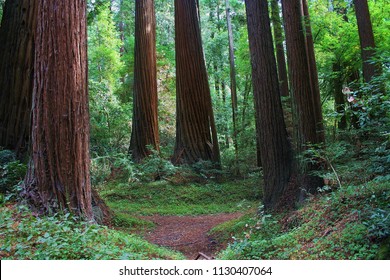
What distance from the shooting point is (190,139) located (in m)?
12.8

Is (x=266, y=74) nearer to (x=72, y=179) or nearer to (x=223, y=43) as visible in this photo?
(x=72, y=179)

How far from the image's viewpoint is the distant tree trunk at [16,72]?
702cm

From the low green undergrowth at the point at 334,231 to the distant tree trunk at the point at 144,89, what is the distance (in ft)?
23.5

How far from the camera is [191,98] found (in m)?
13.1

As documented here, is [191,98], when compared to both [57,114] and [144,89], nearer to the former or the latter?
[144,89]

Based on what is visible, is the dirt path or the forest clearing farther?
the dirt path

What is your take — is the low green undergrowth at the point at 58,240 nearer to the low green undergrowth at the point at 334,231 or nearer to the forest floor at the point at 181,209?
the low green undergrowth at the point at 334,231

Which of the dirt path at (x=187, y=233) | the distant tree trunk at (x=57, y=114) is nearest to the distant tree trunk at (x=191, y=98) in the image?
the dirt path at (x=187, y=233)

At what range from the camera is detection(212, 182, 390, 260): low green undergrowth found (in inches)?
139

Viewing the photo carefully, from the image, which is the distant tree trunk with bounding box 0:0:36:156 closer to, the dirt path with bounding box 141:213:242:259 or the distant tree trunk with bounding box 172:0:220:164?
the dirt path with bounding box 141:213:242:259

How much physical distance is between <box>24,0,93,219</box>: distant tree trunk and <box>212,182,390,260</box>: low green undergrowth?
91.8 inches

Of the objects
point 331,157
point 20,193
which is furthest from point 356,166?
point 20,193

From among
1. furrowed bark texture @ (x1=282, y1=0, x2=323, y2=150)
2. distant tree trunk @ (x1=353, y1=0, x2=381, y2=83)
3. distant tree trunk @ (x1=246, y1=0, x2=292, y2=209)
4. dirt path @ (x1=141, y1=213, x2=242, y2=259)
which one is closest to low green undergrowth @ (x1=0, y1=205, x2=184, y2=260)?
dirt path @ (x1=141, y1=213, x2=242, y2=259)

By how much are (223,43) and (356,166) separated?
746 inches
